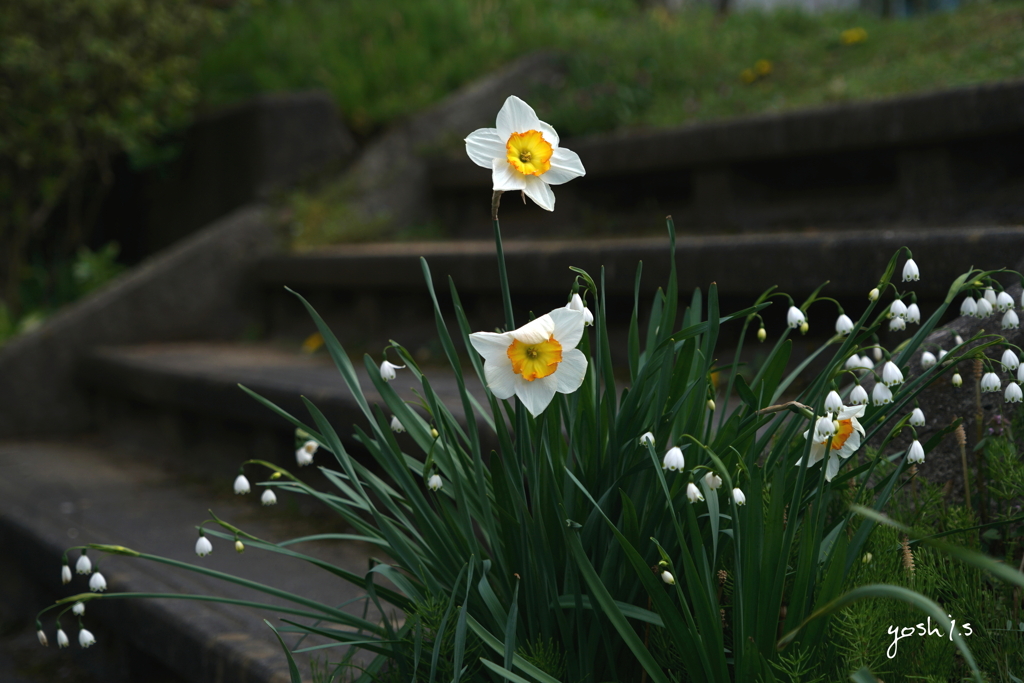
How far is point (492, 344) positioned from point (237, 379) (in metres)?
2.02

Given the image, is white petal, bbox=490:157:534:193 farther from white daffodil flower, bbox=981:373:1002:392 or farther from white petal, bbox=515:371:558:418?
white daffodil flower, bbox=981:373:1002:392

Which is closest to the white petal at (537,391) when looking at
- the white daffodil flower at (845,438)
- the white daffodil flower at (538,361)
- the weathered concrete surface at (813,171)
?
the white daffodil flower at (538,361)

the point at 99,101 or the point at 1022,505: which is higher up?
the point at 99,101

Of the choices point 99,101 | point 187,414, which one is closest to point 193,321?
point 187,414

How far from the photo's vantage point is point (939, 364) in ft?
4.17

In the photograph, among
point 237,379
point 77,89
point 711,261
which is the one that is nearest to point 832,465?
point 711,261

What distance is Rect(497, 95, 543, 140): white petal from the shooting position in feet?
3.76

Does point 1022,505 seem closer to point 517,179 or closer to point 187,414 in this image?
point 517,179

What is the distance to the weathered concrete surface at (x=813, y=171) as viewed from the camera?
2.53 meters

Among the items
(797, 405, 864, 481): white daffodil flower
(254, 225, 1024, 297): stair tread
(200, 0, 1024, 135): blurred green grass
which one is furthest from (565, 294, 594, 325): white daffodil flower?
(200, 0, 1024, 135): blurred green grass

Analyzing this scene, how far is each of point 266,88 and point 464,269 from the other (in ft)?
7.21

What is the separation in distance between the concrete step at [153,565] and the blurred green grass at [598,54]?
7.30ft

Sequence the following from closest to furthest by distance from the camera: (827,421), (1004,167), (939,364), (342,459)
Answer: (827,421) < (939,364) < (342,459) < (1004,167)

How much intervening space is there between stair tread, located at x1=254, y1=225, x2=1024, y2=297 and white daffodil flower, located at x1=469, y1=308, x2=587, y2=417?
4.03 feet
